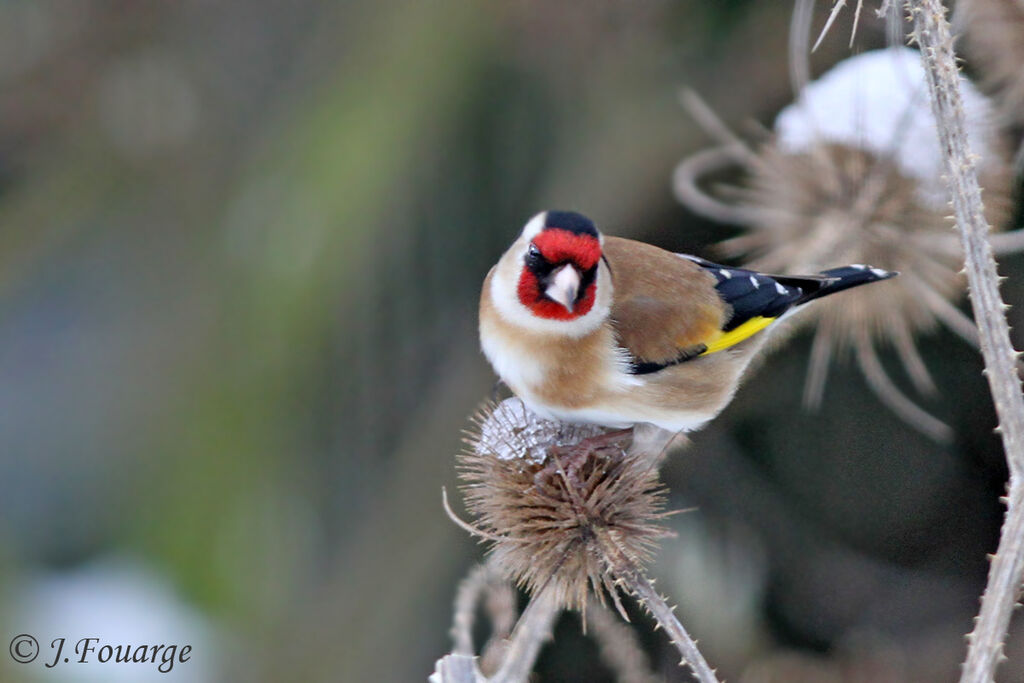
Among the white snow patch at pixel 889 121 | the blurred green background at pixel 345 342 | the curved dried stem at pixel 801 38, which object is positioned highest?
the curved dried stem at pixel 801 38

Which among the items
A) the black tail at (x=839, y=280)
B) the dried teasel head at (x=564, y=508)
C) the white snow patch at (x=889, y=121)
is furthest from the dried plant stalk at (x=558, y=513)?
the white snow patch at (x=889, y=121)

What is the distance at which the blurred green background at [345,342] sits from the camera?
15.7ft

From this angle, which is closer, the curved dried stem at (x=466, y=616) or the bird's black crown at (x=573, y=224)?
the curved dried stem at (x=466, y=616)

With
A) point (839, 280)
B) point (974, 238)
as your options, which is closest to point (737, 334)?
point (839, 280)

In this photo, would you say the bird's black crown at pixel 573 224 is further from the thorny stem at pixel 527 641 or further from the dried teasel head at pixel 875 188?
the dried teasel head at pixel 875 188

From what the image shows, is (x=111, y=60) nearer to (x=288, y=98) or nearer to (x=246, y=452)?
(x=288, y=98)

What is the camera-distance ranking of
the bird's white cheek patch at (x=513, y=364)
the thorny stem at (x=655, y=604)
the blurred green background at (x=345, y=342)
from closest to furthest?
1. the thorny stem at (x=655, y=604)
2. the bird's white cheek patch at (x=513, y=364)
3. the blurred green background at (x=345, y=342)

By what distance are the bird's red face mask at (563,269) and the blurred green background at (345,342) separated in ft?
8.26

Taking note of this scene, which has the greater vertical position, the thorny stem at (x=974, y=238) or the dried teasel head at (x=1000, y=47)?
the dried teasel head at (x=1000, y=47)

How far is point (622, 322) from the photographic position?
93.1 inches

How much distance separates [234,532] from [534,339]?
3.12 metres

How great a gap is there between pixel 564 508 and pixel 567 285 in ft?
1.52

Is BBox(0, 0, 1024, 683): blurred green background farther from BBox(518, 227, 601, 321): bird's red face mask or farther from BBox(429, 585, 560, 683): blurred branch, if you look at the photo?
BBox(429, 585, 560, 683): blurred branch

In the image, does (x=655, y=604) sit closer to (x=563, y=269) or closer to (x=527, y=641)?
(x=527, y=641)
